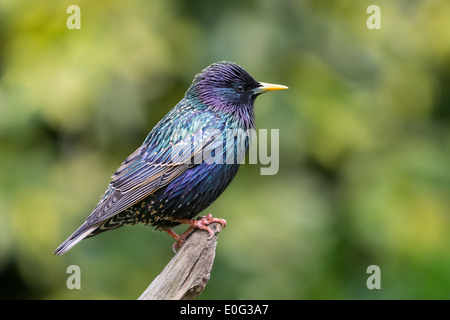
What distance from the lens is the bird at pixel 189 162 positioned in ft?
13.5

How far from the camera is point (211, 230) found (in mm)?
4043

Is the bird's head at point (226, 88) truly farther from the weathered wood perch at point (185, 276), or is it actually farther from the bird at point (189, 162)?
the weathered wood perch at point (185, 276)

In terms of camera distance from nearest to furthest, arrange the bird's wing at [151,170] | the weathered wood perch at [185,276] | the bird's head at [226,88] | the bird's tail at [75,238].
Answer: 1. the weathered wood perch at [185,276]
2. the bird's tail at [75,238]
3. the bird's wing at [151,170]
4. the bird's head at [226,88]

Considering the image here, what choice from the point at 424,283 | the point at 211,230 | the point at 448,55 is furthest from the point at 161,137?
the point at 448,55

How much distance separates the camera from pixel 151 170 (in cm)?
419

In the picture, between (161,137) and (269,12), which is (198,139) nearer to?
(161,137)

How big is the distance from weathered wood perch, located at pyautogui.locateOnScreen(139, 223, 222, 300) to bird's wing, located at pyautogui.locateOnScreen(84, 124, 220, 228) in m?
0.46

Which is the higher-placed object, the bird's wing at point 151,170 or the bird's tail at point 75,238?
the bird's wing at point 151,170

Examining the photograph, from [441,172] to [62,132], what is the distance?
11.0 feet

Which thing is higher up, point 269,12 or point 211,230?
point 269,12

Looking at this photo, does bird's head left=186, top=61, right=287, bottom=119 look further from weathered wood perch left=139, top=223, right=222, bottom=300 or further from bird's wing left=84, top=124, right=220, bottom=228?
weathered wood perch left=139, top=223, right=222, bottom=300

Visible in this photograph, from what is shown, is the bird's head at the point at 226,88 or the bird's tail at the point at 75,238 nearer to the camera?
the bird's tail at the point at 75,238

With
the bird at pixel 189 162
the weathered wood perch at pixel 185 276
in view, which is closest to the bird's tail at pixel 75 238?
the bird at pixel 189 162

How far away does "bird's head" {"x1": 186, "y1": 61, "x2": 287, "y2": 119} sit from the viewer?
14.3 feet
